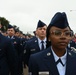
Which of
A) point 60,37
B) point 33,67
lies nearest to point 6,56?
point 33,67

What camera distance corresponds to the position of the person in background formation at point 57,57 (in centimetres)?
476

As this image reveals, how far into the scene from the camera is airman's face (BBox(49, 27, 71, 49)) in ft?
15.7

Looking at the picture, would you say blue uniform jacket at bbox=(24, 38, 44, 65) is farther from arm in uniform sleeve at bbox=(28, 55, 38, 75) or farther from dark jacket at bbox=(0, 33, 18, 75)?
arm in uniform sleeve at bbox=(28, 55, 38, 75)

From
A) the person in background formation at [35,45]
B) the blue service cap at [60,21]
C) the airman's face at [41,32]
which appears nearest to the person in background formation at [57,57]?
the blue service cap at [60,21]

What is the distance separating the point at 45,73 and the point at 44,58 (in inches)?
9.3

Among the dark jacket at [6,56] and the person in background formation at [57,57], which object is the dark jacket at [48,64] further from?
the dark jacket at [6,56]

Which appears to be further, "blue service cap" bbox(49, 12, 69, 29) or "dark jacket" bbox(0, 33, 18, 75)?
"dark jacket" bbox(0, 33, 18, 75)

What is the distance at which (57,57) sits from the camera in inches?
190

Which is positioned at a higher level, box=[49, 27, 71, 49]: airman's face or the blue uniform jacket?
box=[49, 27, 71, 49]: airman's face

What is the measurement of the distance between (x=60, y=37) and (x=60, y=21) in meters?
0.26

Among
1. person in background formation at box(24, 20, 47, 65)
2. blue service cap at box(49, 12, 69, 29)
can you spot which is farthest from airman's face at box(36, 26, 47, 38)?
blue service cap at box(49, 12, 69, 29)

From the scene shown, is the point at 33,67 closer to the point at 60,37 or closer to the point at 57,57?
the point at 57,57

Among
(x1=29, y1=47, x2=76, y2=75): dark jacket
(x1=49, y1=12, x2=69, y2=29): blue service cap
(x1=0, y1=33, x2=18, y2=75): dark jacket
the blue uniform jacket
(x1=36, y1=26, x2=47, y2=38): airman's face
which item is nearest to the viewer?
(x1=29, y1=47, x2=76, y2=75): dark jacket

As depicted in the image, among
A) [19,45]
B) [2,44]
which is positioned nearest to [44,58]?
[2,44]
